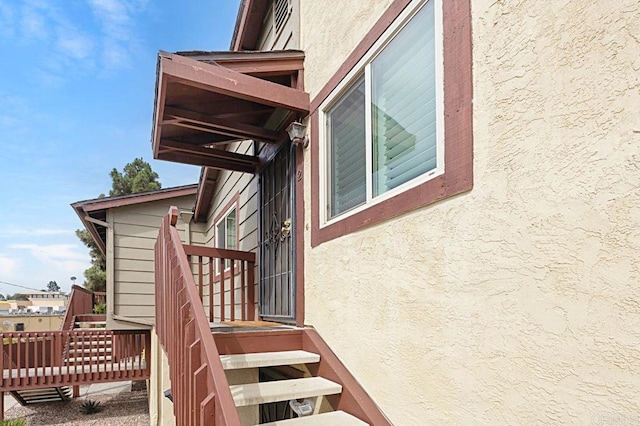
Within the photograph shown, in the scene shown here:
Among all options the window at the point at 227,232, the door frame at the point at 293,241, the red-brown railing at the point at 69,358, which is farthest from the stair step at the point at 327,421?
the red-brown railing at the point at 69,358

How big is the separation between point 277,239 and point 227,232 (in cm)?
352

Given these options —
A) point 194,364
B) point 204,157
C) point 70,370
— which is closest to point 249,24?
point 204,157

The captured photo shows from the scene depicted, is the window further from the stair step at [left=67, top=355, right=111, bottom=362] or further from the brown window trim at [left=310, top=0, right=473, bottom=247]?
the brown window trim at [left=310, top=0, right=473, bottom=247]

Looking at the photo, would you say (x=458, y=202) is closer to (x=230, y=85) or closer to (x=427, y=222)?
(x=427, y=222)

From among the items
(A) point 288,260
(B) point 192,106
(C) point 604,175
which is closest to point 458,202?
(C) point 604,175

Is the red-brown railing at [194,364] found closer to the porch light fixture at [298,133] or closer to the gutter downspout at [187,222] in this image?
the porch light fixture at [298,133]

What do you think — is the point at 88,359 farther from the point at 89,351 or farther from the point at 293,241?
the point at 293,241

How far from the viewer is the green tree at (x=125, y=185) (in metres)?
21.0

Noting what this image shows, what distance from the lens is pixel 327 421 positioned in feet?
8.39

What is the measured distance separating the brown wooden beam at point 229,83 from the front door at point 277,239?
492 mm

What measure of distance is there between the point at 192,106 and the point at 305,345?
2518mm

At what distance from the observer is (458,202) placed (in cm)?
197

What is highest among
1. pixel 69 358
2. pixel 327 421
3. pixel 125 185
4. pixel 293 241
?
pixel 125 185

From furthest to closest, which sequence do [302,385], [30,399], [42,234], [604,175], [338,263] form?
[42,234] < [30,399] < [338,263] < [302,385] < [604,175]
